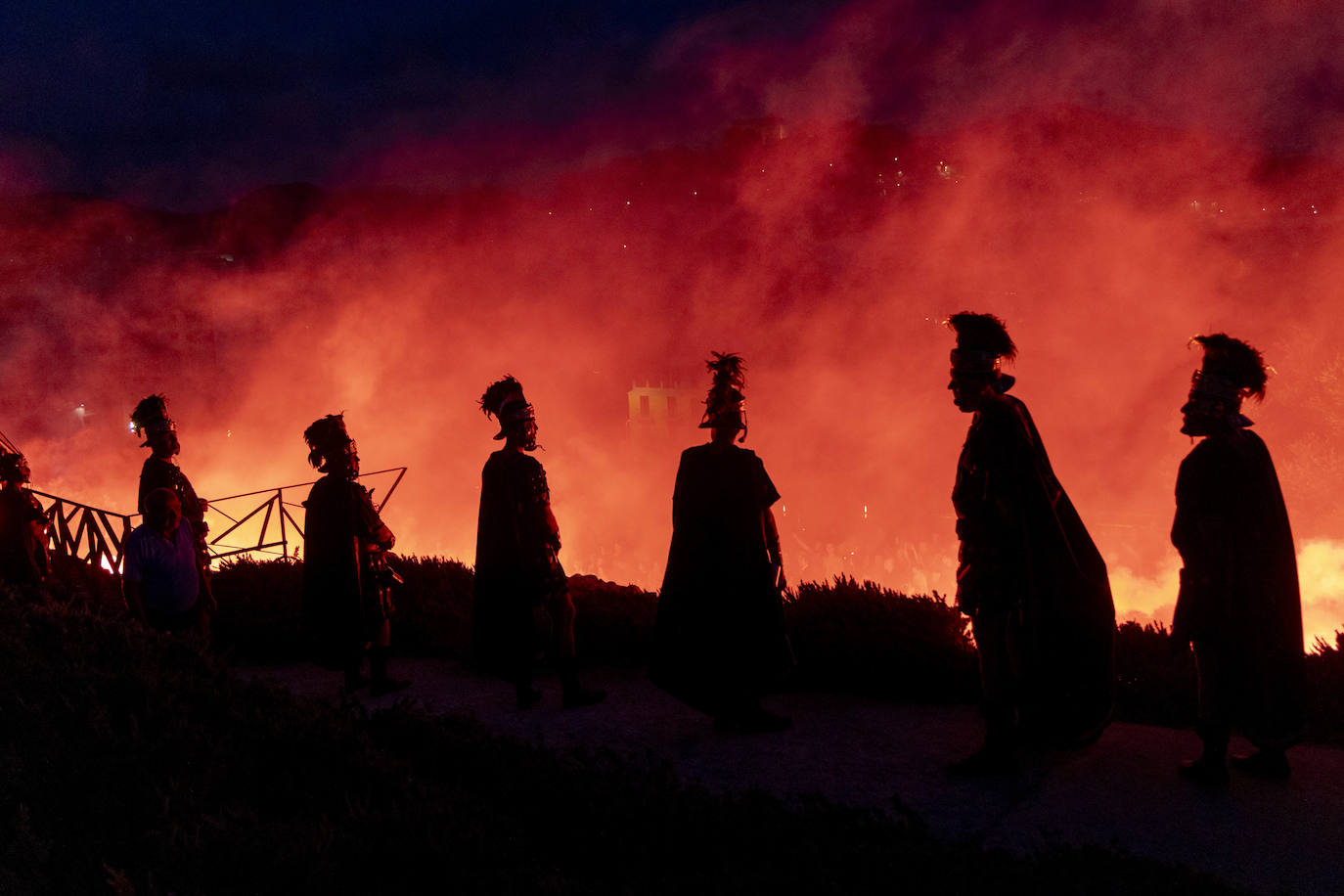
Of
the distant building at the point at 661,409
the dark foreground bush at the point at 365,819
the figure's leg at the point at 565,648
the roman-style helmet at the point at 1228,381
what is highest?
the distant building at the point at 661,409

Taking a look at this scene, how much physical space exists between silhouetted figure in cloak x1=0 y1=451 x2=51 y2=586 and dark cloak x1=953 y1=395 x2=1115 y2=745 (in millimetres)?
8353

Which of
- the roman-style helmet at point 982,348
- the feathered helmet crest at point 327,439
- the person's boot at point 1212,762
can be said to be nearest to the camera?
the person's boot at point 1212,762

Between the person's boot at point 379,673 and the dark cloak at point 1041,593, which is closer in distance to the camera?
the dark cloak at point 1041,593

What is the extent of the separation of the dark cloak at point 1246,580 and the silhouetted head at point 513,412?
13.5 ft

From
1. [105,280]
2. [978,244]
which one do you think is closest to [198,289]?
[105,280]

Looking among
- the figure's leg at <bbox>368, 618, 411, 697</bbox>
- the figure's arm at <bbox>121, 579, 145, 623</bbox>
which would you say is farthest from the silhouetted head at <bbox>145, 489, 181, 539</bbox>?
the figure's leg at <bbox>368, 618, 411, 697</bbox>

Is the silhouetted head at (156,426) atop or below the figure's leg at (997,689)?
atop

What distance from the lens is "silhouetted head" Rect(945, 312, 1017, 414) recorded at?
17.3 feet

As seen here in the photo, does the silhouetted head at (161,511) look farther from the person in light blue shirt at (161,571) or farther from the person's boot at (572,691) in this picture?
the person's boot at (572,691)

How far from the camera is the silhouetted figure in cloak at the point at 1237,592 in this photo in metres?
4.71

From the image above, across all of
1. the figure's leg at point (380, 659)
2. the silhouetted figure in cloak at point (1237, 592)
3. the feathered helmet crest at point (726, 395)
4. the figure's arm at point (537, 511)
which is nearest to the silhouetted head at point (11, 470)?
the figure's leg at point (380, 659)

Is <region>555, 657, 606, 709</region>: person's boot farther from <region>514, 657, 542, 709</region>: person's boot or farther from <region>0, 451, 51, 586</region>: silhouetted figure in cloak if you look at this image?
<region>0, 451, 51, 586</region>: silhouetted figure in cloak

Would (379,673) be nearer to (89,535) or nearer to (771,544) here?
(771,544)

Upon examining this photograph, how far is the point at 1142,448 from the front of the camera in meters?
50.9
